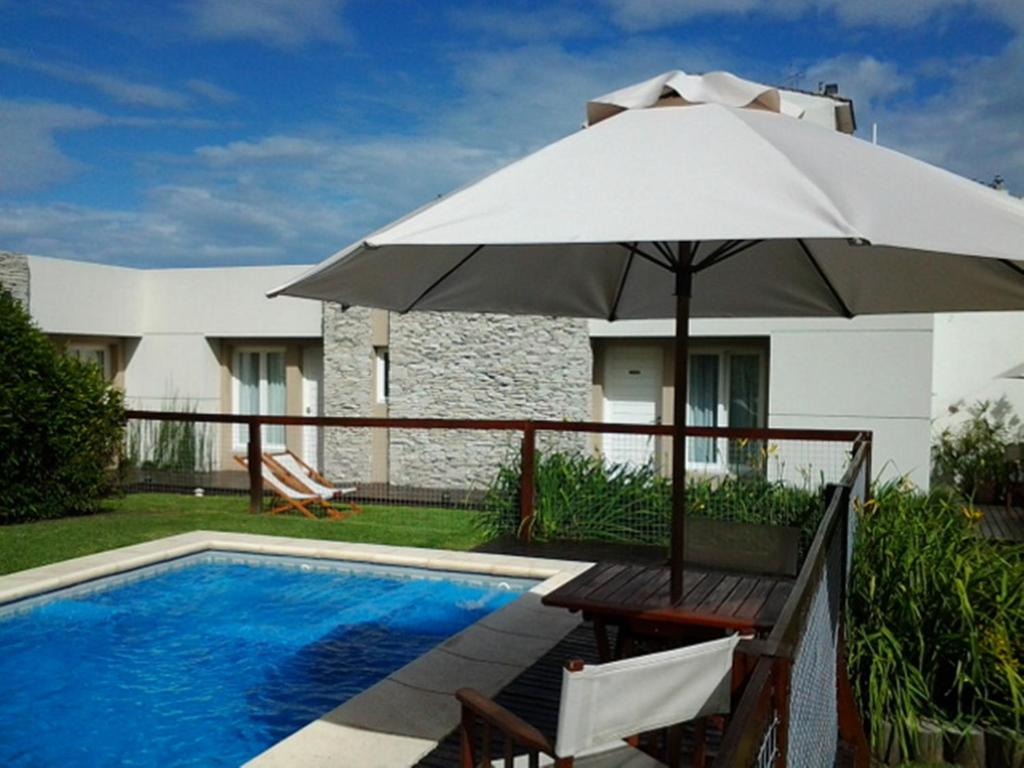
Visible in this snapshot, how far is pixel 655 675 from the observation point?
8.27ft

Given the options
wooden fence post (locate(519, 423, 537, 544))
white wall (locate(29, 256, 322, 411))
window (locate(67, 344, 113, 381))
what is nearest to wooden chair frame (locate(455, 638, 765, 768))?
wooden fence post (locate(519, 423, 537, 544))

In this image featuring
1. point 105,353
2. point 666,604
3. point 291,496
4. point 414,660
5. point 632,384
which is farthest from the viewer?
point 105,353

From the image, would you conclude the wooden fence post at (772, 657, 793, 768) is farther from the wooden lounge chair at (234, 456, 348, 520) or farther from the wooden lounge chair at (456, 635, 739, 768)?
the wooden lounge chair at (234, 456, 348, 520)

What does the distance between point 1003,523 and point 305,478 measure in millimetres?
9643

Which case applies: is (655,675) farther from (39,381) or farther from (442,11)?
(442,11)

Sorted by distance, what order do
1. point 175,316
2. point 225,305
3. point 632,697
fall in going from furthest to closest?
point 175,316 → point 225,305 → point 632,697

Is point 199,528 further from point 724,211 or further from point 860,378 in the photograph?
point 860,378

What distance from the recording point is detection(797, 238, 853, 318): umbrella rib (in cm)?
498

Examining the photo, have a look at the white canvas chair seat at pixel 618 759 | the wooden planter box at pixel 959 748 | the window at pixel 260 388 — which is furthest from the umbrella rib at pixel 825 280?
the window at pixel 260 388

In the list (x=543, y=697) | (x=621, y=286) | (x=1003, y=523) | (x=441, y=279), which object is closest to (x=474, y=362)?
(x=1003, y=523)

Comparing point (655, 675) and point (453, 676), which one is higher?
point (655, 675)

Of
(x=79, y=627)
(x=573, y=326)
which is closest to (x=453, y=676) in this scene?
(x=79, y=627)

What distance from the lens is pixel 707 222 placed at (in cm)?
253

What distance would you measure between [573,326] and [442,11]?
18.3 ft
